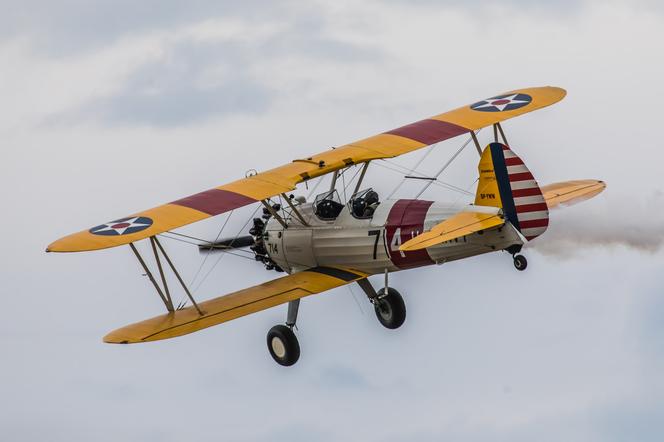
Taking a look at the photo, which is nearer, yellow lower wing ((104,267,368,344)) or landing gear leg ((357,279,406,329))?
yellow lower wing ((104,267,368,344))

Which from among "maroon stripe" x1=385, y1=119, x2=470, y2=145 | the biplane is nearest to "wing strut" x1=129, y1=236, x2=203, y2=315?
the biplane

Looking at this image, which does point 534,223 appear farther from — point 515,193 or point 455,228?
point 455,228

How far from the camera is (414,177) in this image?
22.0 meters

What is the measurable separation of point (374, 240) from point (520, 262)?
2.18 m

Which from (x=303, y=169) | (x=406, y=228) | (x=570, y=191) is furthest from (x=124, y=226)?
(x=570, y=191)

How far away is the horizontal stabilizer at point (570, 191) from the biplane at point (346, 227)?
0.01 m

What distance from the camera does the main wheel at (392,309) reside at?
72.7 feet

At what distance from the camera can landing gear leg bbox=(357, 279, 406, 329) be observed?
22.2 metres

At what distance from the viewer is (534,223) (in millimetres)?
19594

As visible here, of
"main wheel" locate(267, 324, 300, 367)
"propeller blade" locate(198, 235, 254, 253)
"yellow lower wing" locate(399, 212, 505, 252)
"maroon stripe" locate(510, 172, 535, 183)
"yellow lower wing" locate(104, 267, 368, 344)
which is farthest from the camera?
"propeller blade" locate(198, 235, 254, 253)

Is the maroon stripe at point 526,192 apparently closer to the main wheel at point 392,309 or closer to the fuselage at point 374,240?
the fuselage at point 374,240

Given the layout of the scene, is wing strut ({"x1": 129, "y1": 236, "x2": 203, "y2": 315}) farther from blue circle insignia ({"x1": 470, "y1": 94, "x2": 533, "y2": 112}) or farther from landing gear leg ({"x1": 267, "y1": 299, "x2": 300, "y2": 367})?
blue circle insignia ({"x1": 470, "y1": 94, "x2": 533, "y2": 112})

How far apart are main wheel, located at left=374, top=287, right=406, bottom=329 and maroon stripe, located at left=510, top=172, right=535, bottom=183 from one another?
3.29 meters

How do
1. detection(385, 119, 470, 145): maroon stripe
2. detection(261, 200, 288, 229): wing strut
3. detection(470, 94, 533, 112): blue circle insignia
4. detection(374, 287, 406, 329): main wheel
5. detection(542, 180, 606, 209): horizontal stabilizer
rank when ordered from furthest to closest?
detection(470, 94, 533, 112): blue circle insignia < detection(385, 119, 470, 145): maroon stripe < detection(542, 180, 606, 209): horizontal stabilizer < detection(374, 287, 406, 329): main wheel < detection(261, 200, 288, 229): wing strut
